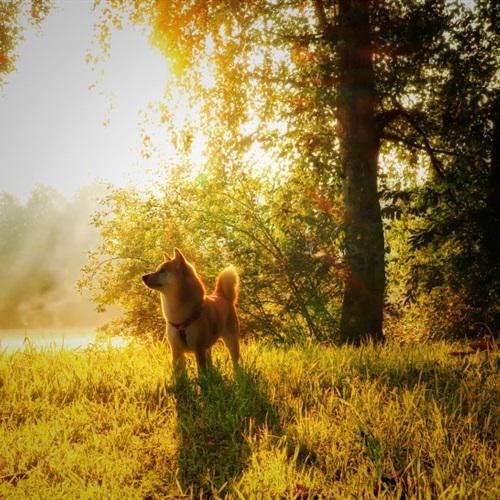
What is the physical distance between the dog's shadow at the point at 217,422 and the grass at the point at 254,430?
12 mm

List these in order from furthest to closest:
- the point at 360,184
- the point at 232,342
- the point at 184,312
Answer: the point at 360,184 → the point at 232,342 → the point at 184,312

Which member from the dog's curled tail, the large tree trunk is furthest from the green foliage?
the dog's curled tail

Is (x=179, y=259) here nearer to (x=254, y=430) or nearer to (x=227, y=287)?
(x=227, y=287)

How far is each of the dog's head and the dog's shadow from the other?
1130mm

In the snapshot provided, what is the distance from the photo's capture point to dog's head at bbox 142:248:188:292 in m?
5.27

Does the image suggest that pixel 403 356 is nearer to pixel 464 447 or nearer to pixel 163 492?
pixel 464 447

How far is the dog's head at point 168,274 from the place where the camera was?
5266 millimetres

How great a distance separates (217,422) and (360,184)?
20.0 ft

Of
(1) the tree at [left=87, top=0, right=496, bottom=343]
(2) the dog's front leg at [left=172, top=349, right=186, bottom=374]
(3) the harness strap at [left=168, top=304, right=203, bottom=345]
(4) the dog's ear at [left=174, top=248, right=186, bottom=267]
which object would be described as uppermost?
(1) the tree at [left=87, top=0, right=496, bottom=343]

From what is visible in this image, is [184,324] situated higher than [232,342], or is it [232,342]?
[184,324]

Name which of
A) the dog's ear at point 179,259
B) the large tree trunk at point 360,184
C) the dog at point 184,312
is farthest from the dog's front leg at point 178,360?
the large tree trunk at point 360,184

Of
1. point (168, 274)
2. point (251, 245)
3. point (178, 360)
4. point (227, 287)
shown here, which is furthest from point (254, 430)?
point (251, 245)

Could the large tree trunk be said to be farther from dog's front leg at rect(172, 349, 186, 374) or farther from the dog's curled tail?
dog's front leg at rect(172, 349, 186, 374)

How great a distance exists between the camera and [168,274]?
5.34 metres
